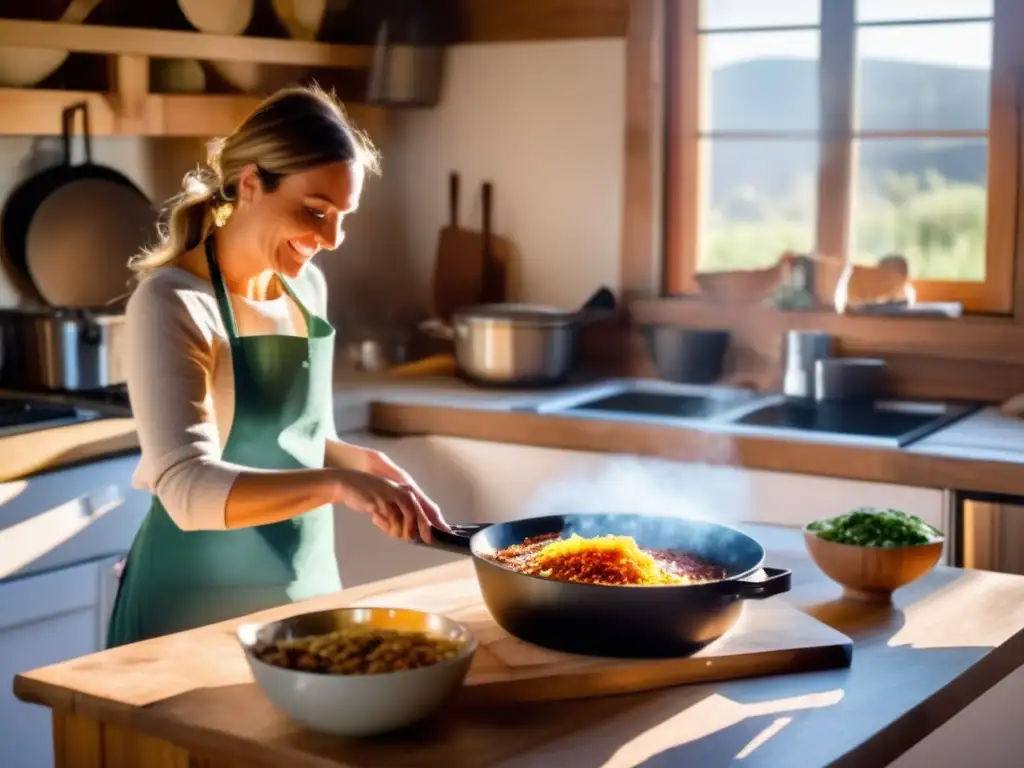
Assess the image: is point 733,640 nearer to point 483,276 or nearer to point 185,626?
point 185,626

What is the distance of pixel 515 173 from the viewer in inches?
150

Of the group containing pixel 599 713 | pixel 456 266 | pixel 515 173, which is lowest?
pixel 599 713

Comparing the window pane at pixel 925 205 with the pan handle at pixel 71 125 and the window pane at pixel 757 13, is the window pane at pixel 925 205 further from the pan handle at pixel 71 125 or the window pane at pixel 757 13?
the pan handle at pixel 71 125

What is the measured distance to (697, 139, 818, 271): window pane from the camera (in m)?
Answer: 3.47

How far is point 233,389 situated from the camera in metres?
2.06

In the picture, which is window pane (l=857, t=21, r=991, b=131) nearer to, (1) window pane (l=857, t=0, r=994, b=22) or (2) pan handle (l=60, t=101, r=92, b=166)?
(1) window pane (l=857, t=0, r=994, b=22)

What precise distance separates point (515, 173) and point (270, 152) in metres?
1.87

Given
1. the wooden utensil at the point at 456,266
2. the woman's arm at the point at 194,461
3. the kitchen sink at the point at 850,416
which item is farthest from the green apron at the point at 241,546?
the wooden utensil at the point at 456,266

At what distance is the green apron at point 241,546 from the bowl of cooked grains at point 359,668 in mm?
621

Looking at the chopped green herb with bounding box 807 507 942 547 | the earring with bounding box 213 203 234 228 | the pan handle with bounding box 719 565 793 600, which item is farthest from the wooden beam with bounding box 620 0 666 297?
the pan handle with bounding box 719 565 793 600

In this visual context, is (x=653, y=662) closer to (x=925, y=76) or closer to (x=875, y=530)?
(x=875, y=530)

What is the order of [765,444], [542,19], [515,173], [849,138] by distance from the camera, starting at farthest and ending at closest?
[515,173] → [542,19] → [849,138] → [765,444]

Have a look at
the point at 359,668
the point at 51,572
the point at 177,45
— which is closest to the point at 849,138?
the point at 177,45

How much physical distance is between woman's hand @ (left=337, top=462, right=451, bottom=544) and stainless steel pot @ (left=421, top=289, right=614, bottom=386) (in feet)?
5.49
